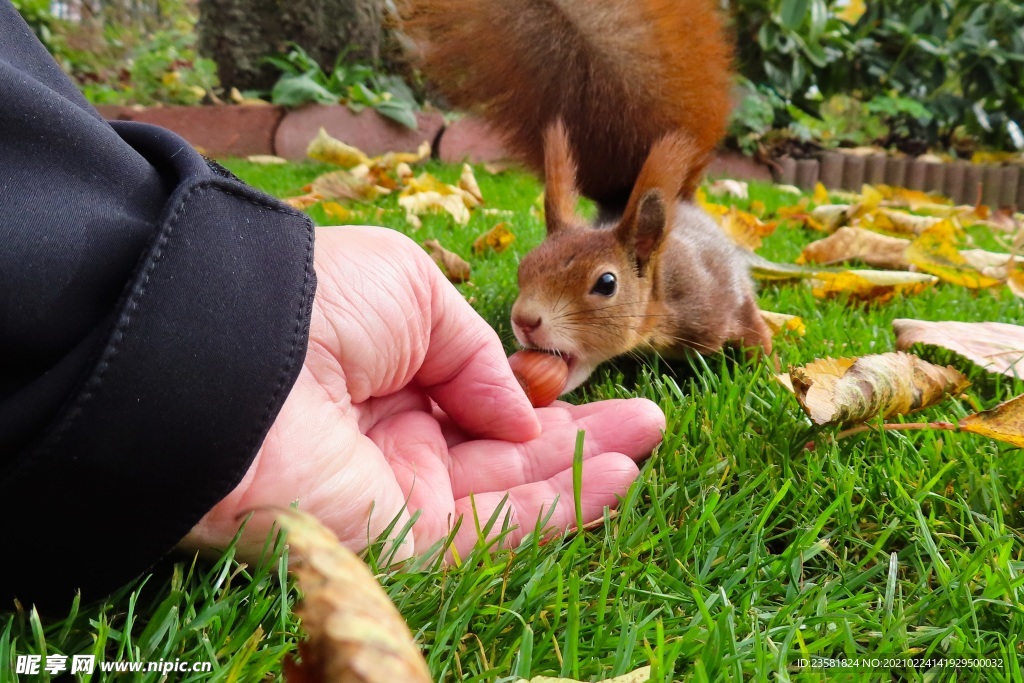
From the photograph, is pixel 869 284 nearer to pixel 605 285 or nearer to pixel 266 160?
pixel 605 285

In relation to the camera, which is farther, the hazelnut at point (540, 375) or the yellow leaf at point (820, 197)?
the yellow leaf at point (820, 197)

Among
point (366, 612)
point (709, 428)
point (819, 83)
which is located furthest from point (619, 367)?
point (819, 83)

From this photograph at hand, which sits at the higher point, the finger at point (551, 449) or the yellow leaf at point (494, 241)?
the finger at point (551, 449)

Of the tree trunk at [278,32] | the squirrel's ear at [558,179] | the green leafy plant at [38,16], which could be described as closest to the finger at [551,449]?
the squirrel's ear at [558,179]

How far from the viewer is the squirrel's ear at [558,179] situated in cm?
124

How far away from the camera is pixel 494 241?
6.11ft

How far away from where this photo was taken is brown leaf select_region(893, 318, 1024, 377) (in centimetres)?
109

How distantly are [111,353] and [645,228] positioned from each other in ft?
2.79

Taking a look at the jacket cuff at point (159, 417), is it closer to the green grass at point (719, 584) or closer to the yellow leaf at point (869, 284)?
the green grass at point (719, 584)

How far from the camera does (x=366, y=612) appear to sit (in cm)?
27

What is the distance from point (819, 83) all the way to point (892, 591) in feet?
15.2

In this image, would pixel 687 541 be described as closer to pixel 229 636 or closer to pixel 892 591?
pixel 892 591

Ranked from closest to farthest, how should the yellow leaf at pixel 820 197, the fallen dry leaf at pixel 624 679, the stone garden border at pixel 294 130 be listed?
the fallen dry leaf at pixel 624 679, the yellow leaf at pixel 820 197, the stone garden border at pixel 294 130

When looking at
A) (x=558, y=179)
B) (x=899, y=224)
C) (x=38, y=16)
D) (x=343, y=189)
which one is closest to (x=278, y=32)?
(x=38, y=16)
